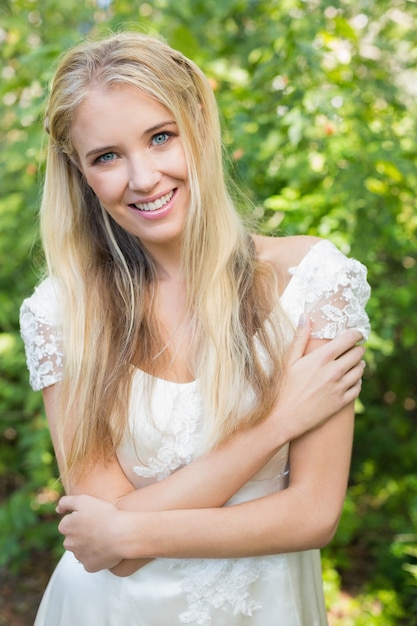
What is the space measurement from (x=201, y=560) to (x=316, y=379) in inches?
20.3

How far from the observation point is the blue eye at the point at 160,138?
5.69ft

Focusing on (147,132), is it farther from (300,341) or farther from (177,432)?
(177,432)

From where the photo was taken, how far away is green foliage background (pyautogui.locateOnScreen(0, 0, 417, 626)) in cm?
252

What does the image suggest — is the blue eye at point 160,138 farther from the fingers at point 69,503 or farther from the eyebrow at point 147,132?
the fingers at point 69,503

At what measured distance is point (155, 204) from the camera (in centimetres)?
175

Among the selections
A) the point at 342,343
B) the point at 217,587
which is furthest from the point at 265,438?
the point at 217,587

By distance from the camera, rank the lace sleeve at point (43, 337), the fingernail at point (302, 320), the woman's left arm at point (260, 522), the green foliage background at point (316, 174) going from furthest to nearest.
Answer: the green foliage background at point (316, 174) < the lace sleeve at point (43, 337) < the fingernail at point (302, 320) < the woman's left arm at point (260, 522)

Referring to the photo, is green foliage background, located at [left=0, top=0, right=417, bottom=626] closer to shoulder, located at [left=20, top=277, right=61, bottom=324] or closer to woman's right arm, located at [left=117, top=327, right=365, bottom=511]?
shoulder, located at [left=20, top=277, right=61, bottom=324]

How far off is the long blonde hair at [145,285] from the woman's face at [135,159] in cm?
3

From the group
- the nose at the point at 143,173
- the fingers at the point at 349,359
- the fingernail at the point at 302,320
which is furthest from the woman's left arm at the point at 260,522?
the nose at the point at 143,173

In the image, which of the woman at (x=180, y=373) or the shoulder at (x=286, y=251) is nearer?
the woman at (x=180, y=373)

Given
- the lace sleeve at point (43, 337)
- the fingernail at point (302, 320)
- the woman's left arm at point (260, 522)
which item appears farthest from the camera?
the lace sleeve at point (43, 337)

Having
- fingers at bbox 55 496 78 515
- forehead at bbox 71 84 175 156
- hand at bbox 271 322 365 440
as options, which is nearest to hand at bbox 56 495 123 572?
fingers at bbox 55 496 78 515

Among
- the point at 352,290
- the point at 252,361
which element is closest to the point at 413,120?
the point at 352,290
